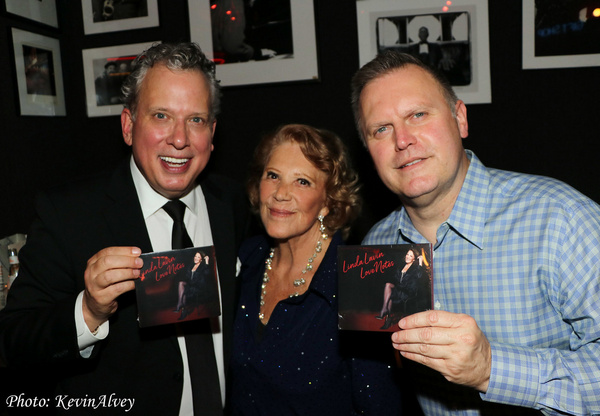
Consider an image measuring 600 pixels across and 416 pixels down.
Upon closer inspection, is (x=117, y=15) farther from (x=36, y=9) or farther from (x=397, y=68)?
(x=397, y=68)

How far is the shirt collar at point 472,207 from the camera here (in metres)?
1.82

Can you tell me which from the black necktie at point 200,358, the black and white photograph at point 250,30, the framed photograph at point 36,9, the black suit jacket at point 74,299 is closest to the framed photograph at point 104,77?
the framed photograph at point 36,9

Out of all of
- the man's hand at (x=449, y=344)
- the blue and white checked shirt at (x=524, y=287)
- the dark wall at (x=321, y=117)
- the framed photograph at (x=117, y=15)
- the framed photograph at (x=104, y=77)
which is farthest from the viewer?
the framed photograph at (x=104, y=77)

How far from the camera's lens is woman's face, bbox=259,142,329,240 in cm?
239

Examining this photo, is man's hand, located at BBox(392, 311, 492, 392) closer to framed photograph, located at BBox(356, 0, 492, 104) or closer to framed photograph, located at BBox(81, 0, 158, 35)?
framed photograph, located at BBox(356, 0, 492, 104)

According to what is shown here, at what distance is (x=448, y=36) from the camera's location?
285 centimetres

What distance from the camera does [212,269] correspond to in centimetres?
194

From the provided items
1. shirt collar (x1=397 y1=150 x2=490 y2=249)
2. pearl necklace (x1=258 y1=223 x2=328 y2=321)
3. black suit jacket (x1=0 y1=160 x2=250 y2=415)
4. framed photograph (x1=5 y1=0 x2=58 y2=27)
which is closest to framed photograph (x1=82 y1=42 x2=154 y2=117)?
framed photograph (x1=5 y1=0 x2=58 y2=27)

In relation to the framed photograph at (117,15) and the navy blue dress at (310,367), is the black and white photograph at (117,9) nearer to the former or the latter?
the framed photograph at (117,15)

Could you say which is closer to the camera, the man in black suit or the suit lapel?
the man in black suit

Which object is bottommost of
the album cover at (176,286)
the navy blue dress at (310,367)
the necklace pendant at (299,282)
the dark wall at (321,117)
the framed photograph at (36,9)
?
the navy blue dress at (310,367)

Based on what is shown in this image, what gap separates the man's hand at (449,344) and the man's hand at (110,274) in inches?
39.7

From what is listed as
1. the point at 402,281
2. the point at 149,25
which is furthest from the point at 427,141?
the point at 149,25

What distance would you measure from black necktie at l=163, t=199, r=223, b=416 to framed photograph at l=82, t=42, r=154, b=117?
1.66 meters
